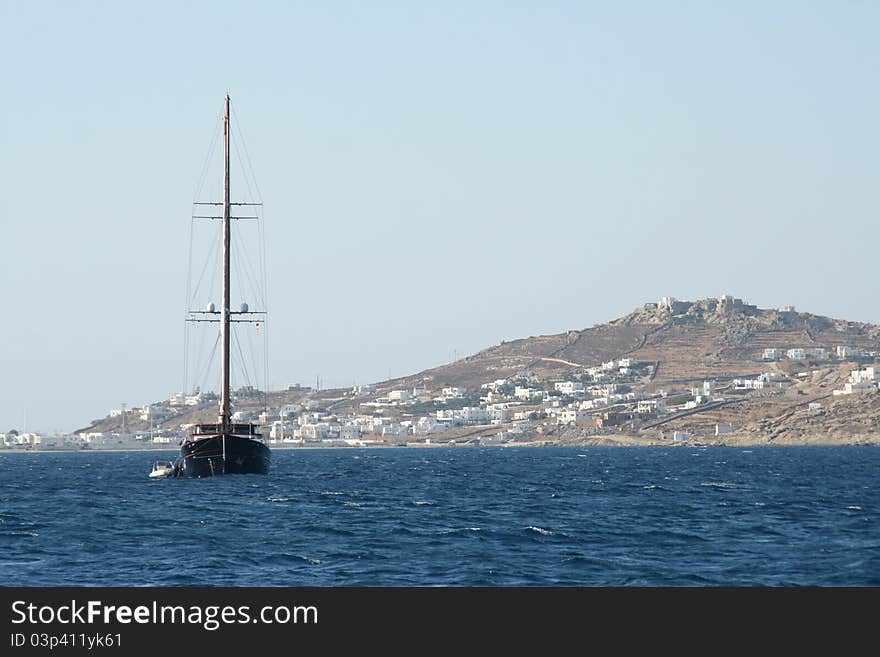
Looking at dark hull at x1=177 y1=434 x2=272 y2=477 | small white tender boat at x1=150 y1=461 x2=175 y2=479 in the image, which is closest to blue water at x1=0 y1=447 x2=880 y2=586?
dark hull at x1=177 y1=434 x2=272 y2=477

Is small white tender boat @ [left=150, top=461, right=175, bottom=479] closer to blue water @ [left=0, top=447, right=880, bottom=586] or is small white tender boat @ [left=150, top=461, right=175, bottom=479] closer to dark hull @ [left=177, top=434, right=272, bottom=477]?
dark hull @ [left=177, top=434, right=272, bottom=477]

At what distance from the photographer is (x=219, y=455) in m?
95.0

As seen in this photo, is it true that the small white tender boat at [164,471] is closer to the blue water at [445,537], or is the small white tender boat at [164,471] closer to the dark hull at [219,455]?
the dark hull at [219,455]

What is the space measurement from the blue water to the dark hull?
1282cm

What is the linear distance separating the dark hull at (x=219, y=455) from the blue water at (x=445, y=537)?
12818 millimetres

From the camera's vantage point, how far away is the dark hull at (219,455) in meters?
94.9

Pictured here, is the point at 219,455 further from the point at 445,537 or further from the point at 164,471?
the point at 445,537

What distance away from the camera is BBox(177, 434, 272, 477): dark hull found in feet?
311

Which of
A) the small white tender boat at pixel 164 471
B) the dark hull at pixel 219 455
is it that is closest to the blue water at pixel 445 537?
the dark hull at pixel 219 455

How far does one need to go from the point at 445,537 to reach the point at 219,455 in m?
50.6

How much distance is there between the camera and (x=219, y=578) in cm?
3559

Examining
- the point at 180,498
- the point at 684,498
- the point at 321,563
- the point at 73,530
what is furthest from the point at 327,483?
the point at 321,563
